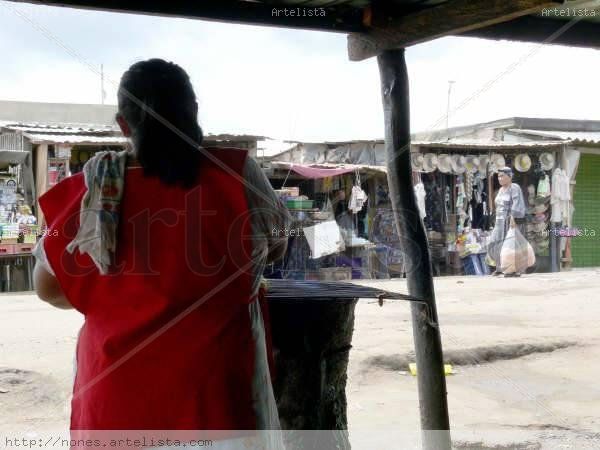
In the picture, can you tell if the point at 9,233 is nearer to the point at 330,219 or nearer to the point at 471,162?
the point at 330,219

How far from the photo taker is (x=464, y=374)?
6.09 metres

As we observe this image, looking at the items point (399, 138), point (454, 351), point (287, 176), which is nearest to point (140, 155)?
point (399, 138)

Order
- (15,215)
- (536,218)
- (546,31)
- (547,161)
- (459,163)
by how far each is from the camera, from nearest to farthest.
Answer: (546,31), (15,215), (459,163), (547,161), (536,218)

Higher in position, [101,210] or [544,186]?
[544,186]

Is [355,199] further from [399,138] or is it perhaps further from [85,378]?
[85,378]

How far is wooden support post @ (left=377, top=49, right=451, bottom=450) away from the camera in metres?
3.55

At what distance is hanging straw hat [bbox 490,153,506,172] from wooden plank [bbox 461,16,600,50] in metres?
10.6

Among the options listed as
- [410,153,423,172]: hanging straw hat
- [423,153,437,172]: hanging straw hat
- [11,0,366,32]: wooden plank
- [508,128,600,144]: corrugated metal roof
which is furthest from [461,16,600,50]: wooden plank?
[508,128,600,144]: corrugated metal roof

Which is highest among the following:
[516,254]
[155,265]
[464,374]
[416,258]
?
[155,265]

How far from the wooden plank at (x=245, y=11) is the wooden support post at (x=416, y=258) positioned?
0.93ft

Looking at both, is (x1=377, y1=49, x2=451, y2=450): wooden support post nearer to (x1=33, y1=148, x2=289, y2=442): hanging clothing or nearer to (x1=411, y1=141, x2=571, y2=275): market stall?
(x1=33, y1=148, x2=289, y2=442): hanging clothing

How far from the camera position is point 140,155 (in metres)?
1.72

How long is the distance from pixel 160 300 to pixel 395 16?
2.33m

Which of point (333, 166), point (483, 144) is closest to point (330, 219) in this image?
point (333, 166)
